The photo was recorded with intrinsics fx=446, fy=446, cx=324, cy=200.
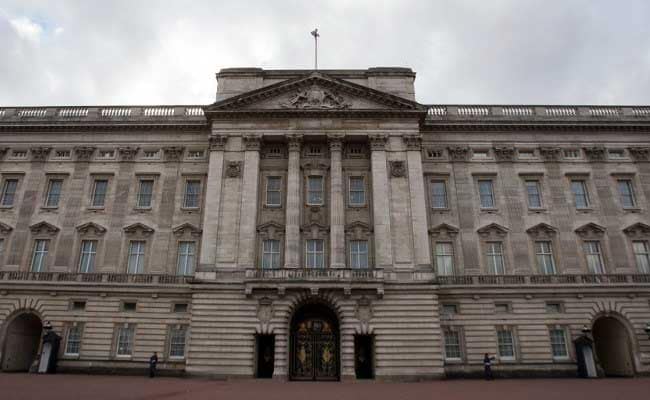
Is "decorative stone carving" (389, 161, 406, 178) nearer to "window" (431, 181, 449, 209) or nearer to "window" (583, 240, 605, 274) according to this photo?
"window" (431, 181, 449, 209)

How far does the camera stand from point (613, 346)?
1298 inches

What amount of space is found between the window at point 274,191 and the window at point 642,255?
27.4 m

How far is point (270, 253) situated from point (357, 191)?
26.9 feet

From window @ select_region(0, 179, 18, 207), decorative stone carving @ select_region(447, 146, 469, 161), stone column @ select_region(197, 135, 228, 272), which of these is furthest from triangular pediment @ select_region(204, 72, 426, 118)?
window @ select_region(0, 179, 18, 207)

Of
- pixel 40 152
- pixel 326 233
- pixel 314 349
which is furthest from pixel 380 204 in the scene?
pixel 40 152

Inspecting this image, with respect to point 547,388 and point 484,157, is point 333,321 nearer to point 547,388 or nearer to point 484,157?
point 547,388

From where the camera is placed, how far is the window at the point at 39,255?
33938 millimetres

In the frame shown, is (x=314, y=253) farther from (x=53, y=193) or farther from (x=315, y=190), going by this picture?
(x=53, y=193)

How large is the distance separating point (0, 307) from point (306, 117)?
26546 millimetres

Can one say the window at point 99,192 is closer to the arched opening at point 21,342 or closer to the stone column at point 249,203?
the arched opening at point 21,342

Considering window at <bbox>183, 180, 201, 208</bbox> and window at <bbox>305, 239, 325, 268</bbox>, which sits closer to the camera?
window at <bbox>305, 239, 325, 268</bbox>

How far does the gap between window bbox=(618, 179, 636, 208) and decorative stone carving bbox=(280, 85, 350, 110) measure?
2298 cm

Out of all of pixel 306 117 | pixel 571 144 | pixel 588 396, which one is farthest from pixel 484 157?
pixel 588 396

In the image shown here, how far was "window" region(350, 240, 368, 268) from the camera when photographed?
32281mm
